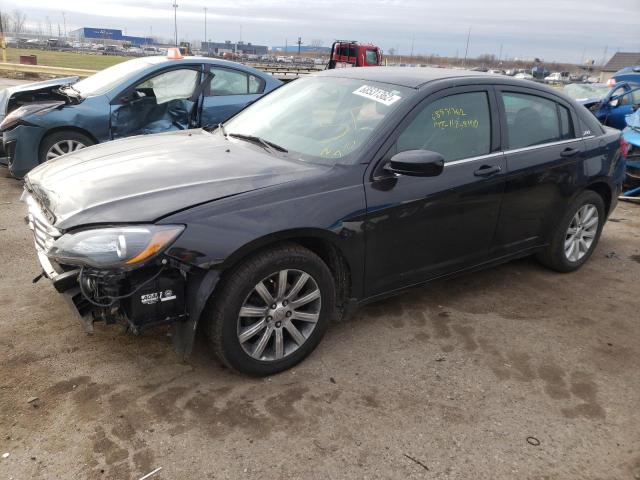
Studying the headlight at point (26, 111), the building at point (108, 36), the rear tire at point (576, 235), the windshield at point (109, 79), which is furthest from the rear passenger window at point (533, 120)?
the building at point (108, 36)

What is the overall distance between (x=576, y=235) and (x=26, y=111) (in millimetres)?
6115

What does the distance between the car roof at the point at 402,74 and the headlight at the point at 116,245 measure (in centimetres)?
189

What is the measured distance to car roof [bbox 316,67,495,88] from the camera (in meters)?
3.65

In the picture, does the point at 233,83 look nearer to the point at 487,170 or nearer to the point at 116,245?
the point at 487,170

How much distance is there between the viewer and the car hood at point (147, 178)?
276 cm

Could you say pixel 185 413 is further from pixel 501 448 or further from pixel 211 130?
pixel 211 130

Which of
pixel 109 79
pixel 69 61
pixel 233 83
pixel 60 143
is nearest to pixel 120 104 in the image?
pixel 109 79

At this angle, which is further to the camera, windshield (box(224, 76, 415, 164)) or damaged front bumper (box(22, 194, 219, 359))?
windshield (box(224, 76, 415, 164))

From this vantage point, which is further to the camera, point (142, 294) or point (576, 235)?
point (576, 235)

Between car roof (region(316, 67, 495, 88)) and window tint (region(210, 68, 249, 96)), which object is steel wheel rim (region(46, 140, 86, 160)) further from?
car roof (region(316, 67, 495, 88))

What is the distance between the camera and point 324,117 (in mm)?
3631

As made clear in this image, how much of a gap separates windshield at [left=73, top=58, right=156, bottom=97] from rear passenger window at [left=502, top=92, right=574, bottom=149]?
4773 millimetres

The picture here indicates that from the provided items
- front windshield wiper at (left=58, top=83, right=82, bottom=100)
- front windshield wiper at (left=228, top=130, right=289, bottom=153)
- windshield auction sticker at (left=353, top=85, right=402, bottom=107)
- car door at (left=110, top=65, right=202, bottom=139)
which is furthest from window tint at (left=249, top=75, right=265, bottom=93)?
windshield auction sticker at (left=353, top=85, right=402, bottom=107)

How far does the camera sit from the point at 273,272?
289 centimetres
